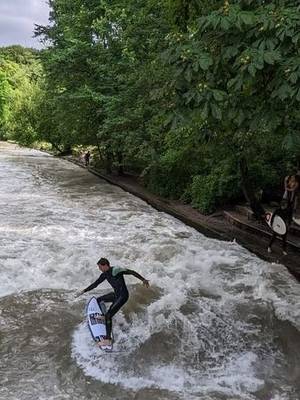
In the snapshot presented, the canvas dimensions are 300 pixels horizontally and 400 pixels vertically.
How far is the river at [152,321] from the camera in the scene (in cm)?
686

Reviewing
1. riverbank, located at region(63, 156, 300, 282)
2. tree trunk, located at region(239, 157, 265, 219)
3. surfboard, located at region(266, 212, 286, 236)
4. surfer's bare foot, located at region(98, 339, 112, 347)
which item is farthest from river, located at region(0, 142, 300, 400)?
tree trunk, located at region(239, 157, 265, 219)

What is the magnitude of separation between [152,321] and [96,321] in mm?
1137

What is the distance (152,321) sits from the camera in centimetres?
880

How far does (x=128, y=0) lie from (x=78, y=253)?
14.4 meters

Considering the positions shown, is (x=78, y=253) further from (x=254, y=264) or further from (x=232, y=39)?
(x=232, y=39)

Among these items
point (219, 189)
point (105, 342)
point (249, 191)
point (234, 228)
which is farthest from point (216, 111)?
point (219, 189)

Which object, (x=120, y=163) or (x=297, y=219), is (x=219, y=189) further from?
(x=120, y=163)

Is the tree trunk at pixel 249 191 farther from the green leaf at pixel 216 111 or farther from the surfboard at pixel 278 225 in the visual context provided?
the green leaf at pixel 216 111

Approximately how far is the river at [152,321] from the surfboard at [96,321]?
0.18 metres

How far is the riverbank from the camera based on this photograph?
11.9 m

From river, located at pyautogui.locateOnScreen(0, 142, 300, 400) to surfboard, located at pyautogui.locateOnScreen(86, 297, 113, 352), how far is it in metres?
0.18

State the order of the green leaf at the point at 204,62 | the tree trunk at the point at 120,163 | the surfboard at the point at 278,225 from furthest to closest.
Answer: the tree trunk at the point at 120,163 < the surfboard at the point at 278,225 < the green leaf at the point at 204,62

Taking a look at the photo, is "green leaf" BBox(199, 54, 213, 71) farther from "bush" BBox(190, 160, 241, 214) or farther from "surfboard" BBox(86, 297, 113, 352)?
"bush" BBox(190, 160, 241, 214)

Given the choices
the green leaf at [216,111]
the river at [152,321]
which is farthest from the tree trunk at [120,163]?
the green leaf at [216,111]
